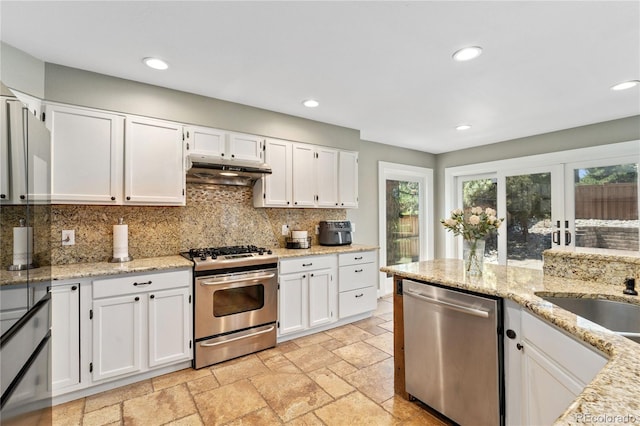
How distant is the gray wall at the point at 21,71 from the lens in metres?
2.05

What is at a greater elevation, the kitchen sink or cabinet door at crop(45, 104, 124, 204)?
cabinet door at crop(45, 104, 124, 204)

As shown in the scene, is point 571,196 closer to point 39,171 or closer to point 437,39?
point 437,39

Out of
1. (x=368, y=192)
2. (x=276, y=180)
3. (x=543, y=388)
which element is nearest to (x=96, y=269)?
(x=276, y=180)

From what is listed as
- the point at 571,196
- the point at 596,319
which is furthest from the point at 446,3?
the point at 571,196

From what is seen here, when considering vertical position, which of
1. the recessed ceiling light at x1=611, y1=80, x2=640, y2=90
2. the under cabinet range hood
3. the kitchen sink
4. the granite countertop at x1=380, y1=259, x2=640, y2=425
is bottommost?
the kitchen sink

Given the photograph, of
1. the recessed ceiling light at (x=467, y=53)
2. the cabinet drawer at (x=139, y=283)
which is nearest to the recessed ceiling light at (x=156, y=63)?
the cabinet drawer at (x=139, y=283)

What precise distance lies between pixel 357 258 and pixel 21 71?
3.37 m

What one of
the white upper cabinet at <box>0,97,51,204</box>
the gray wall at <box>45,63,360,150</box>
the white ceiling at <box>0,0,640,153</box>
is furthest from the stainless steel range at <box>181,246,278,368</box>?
the white ceiling at <box>0,0,640,153</box>

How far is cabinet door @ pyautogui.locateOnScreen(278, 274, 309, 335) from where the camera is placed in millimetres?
3117

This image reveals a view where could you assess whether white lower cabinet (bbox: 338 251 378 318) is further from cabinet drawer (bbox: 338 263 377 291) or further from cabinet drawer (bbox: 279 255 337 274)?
cabinet drawer (bbox: 279 255 337 274)

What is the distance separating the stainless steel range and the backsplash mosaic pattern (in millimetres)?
258

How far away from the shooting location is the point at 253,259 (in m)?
2.87

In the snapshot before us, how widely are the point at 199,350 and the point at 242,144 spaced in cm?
201

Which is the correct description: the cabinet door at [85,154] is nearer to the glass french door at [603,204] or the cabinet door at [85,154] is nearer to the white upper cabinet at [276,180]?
the white upper cabinet at [276,180]
